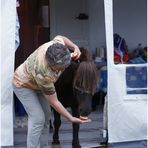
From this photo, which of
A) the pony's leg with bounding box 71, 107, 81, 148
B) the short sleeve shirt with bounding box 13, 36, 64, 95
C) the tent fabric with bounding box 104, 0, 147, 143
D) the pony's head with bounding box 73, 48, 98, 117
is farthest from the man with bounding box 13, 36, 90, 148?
the tent fabric with bounding box 104, 0, 147, 143

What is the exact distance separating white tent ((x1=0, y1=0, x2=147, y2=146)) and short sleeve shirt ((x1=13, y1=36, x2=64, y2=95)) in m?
0.35

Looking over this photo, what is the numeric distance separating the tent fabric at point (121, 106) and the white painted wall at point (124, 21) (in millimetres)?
2443

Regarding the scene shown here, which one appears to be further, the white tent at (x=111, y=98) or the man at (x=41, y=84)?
the white tent at (x=111, y=98)

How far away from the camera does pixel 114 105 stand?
4738 millimetres

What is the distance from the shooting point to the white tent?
4.44 metres

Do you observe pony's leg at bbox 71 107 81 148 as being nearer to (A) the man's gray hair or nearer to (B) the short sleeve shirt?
(B) the short sleeve shirt

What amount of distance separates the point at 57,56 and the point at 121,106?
139cm

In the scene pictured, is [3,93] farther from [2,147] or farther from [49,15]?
[49,15]

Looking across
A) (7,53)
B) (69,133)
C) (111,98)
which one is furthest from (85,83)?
(69,133)

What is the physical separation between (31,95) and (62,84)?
573 mm

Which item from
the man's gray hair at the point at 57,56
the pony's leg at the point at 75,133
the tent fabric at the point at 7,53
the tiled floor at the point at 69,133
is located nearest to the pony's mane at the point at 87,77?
the man's gray hair at the point at 57,56

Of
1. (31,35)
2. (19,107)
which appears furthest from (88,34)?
(19,107)

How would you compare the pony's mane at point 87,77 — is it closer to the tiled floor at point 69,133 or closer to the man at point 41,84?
the man at point 41,84

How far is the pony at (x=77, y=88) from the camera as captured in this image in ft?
12.8
